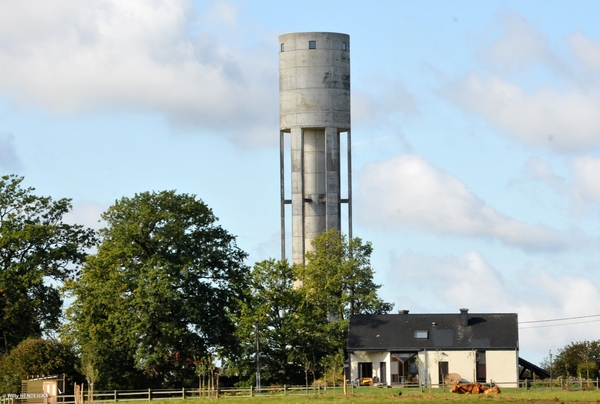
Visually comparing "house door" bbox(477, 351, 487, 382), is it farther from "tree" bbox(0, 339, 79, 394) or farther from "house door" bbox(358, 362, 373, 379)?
"tree" bbox(0, 339, 79, 394)

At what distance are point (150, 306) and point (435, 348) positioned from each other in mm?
19851

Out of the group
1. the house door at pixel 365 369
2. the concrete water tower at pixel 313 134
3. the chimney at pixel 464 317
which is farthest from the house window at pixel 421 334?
the concrete water tower at pixel 313 134

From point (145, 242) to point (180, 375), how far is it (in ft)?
24.9

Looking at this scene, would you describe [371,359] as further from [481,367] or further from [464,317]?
[481,367]

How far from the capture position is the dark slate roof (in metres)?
86.9

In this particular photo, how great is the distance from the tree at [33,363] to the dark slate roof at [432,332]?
65.2 ft

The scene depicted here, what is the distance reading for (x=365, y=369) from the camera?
87438 mm

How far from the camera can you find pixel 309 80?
100562 millimetres

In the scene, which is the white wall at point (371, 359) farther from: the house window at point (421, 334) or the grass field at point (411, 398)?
the grass field at point (411, 398)

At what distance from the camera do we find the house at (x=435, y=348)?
281ft

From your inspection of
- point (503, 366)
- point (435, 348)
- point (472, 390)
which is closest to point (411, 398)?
point (472, 390)

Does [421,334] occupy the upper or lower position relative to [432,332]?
lower

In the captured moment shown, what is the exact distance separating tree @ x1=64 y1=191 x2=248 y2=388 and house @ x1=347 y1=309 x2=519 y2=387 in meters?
11.0

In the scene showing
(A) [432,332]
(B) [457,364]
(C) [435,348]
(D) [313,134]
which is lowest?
(B) [457,364]
